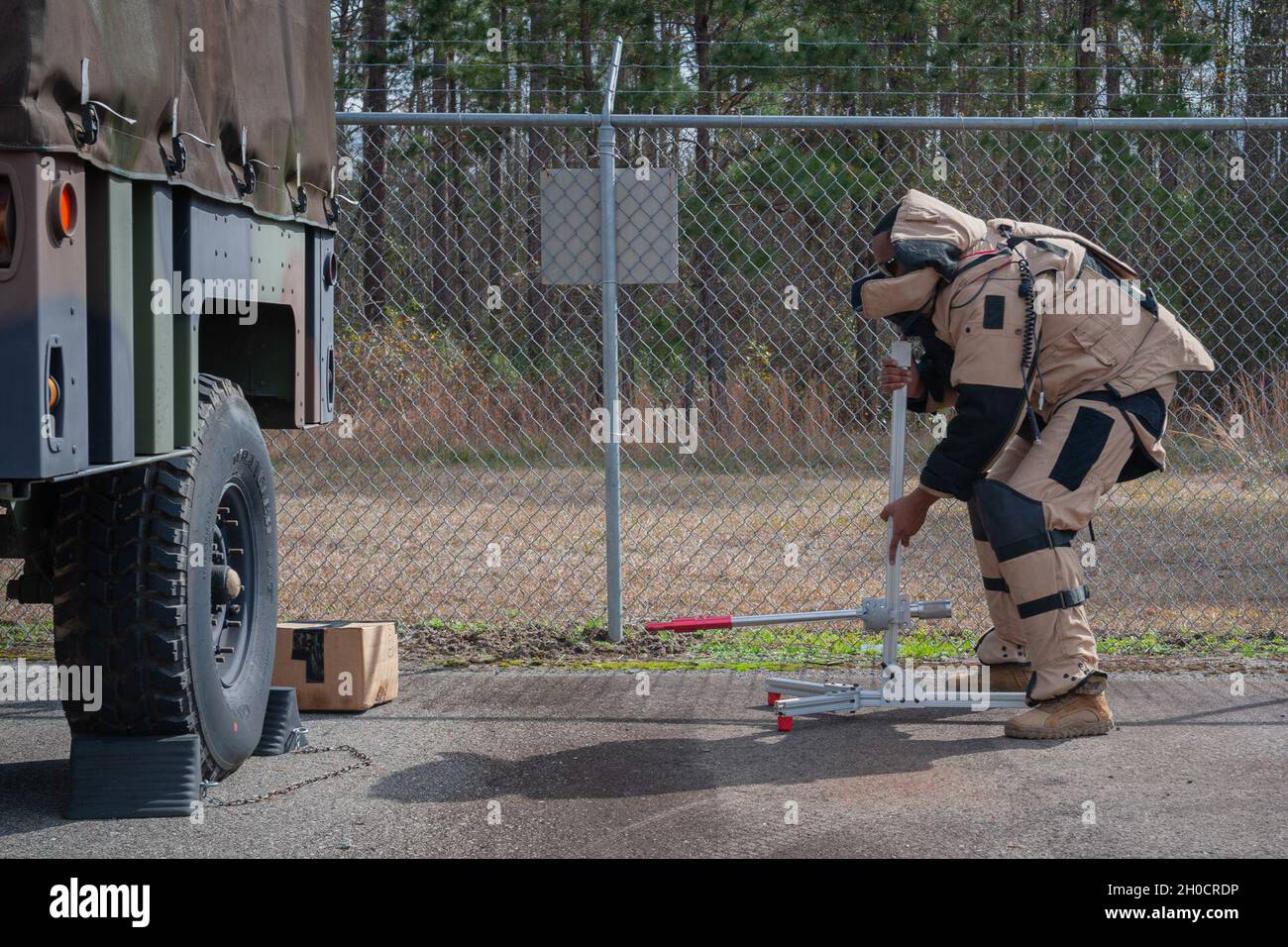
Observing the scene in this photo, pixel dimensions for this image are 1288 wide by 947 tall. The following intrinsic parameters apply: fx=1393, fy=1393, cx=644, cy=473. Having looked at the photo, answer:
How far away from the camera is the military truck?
2865mm

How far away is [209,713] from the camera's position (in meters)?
3.85

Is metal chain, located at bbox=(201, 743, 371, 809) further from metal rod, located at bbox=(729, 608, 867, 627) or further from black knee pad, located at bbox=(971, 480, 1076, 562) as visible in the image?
black knee pad, located at bbox=(971, 480, 1076, 562)

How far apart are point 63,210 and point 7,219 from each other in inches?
5.4

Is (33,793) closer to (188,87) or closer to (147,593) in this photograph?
(147,593)

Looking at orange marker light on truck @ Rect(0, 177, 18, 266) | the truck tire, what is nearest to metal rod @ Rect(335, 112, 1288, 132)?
the truck tire

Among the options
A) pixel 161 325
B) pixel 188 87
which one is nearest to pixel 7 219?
pixel 161 325

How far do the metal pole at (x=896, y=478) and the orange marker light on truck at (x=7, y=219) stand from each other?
10.00 ft

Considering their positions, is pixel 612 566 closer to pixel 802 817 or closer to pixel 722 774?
pixel 722 774

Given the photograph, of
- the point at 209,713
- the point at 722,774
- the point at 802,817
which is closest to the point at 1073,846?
the point at 802,817

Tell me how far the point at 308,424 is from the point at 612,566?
5.35 feet

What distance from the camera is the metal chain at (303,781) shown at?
13.2 ft

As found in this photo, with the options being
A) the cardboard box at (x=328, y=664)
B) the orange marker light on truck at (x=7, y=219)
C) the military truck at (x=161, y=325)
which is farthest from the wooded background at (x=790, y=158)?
the orange marker light on truck at (x=7, y=219)

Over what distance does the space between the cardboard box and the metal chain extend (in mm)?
405
